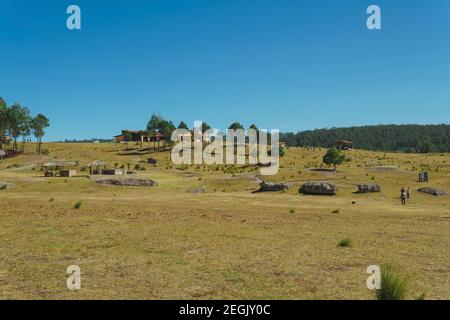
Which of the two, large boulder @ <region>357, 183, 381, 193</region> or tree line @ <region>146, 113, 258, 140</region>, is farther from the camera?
tree line @ <region>146, 113, 258, 140</region>

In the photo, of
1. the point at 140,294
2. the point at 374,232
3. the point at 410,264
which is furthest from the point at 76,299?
the point at 374,232

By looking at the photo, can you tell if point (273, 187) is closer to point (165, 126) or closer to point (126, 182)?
point (126, 182)

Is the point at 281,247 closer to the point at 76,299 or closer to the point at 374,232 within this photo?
the point at 374,232

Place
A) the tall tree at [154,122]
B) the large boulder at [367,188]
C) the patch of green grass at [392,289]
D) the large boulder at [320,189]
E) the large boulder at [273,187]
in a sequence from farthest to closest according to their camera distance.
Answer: the tall tree at [154,122]
the large boulder at [273,187]
the large boulder at [367,188]
the large boulder at [320,189]
the patch of green grass at [392,289]

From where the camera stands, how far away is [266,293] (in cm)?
1069

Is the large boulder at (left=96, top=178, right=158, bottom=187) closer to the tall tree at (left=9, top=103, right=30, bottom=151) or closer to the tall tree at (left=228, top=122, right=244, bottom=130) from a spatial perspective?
the tall tree at (left=9, top=103, right=30, bottom=151)

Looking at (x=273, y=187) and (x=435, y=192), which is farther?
(x=273, y=187)

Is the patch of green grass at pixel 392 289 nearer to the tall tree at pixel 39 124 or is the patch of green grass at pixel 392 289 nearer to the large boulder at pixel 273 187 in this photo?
the large boulder at pixel 273 187

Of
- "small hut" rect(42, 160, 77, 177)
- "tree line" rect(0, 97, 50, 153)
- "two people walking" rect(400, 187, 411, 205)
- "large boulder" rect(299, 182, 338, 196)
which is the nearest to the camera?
"two people walking" rect(400, 187, 411, 205)

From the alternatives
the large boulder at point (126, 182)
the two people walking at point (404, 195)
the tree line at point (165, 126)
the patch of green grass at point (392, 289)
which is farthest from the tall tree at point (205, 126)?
the patch of green grass at point (392, 289)

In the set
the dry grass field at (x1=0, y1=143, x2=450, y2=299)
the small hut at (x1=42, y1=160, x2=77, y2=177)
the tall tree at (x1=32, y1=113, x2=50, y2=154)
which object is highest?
the tall tree at (x1=32, y1=113, x2=50, y2=154)

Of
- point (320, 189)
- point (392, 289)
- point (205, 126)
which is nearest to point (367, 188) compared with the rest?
point (320, 189)

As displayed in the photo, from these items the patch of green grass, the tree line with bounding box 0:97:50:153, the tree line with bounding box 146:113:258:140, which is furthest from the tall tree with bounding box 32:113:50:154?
the patch of green grass
